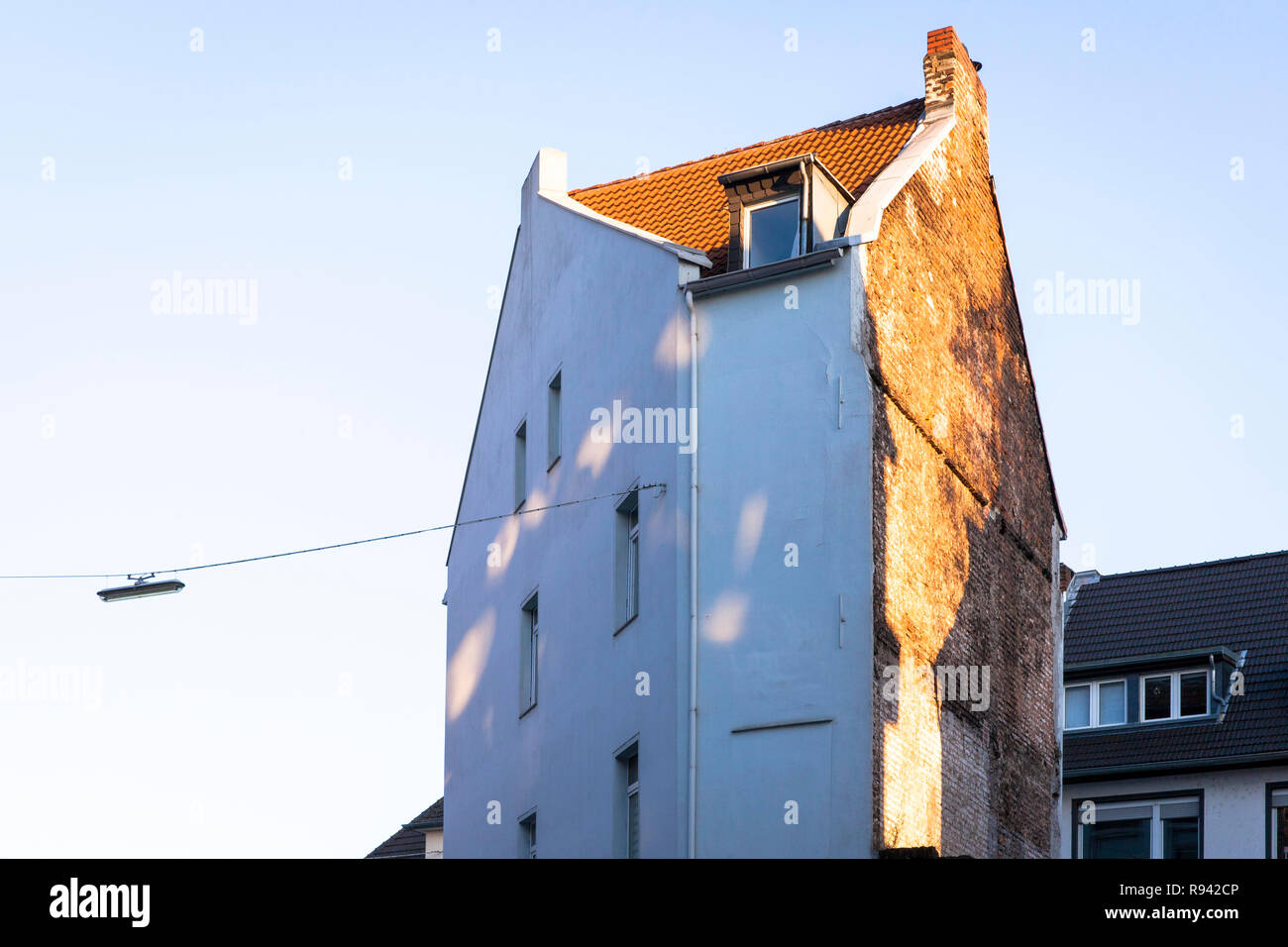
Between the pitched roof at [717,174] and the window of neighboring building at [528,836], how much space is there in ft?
29.3

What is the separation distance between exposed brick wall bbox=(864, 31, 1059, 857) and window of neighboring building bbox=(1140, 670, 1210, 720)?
6.51 meters

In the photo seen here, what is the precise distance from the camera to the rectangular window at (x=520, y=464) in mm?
30906

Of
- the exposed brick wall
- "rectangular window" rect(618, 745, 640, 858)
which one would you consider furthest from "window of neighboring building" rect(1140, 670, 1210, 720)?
"rectangular window" rect(618, 745, 640, 858)

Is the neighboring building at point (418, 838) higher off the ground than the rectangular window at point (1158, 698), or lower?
lower

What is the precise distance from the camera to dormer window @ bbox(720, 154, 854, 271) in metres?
24.6

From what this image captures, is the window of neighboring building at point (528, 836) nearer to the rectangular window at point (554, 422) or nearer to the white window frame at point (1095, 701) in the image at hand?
the rectangular window at point (554, 422)

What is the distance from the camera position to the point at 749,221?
83.0 feet

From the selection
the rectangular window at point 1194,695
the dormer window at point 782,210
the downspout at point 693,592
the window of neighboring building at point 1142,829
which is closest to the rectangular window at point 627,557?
the downspout at point 693,592

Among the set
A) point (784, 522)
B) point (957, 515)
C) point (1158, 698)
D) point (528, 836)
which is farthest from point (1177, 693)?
point (784, 522)

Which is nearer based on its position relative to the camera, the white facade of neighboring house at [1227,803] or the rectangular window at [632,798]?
the rectangular window at [632,798]

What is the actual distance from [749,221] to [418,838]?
22700 mm

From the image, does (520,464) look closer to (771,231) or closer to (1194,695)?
(771,231)
